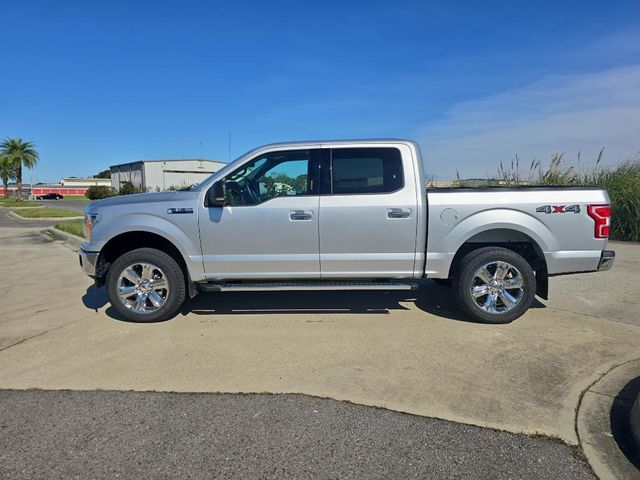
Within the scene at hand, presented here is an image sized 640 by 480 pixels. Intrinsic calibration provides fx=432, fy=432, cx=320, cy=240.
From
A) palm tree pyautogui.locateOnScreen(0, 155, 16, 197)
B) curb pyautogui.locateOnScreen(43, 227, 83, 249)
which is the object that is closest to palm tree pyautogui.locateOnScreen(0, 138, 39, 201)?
palm tree pyautogui.locateOnScreen(0, 155, 16, 197)

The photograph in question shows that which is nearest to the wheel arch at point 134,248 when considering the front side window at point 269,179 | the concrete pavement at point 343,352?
the concrete pavement at point 343,352

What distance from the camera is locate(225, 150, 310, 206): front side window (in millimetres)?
5008

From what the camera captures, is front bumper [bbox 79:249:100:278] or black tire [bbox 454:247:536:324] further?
front bumper [bbox 79:249:100:278]

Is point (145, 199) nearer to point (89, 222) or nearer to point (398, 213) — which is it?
point (89, 222)

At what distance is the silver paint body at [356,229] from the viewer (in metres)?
4.84

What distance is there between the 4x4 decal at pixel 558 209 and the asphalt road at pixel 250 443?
9.07 ft

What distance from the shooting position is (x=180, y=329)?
488 centimetres

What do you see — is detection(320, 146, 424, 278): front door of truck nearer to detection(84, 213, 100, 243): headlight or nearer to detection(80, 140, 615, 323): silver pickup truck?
detection(80, 140, 615, 323): silver pickup truck

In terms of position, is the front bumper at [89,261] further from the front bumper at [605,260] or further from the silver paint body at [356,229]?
the front bumper at [605,260]

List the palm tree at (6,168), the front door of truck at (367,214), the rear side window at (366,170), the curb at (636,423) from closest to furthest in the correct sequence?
the curb at (636,423), the front door of truck at (367,214), the rear side window at (366,170), the palm tree at (6,168)

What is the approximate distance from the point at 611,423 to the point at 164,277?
443cm

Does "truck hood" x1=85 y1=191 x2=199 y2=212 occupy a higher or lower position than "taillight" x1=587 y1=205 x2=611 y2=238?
higher

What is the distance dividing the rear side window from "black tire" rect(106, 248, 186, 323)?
2078 mm

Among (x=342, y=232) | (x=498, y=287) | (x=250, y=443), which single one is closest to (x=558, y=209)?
(x=498, y=287)
